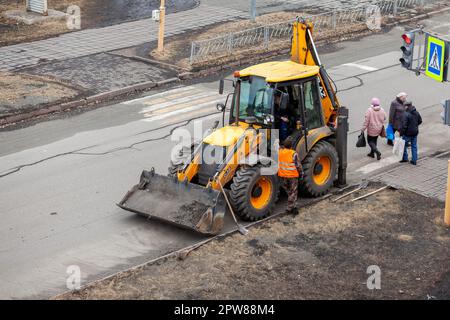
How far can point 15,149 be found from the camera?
818 inches

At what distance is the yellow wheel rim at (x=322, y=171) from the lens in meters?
17.7

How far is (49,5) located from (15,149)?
14.7 m

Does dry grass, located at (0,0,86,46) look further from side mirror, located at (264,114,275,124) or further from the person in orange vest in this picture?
the person in orange vest

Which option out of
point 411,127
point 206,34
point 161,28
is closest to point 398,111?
point 411,127

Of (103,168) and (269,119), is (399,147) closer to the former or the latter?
(269,119)

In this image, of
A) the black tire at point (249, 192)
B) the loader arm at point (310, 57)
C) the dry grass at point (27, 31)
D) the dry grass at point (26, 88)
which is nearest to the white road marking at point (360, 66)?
the dry grass at point (26, 88)

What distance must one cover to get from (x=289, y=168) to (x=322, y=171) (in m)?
1.59

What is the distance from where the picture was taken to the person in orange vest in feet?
54.0

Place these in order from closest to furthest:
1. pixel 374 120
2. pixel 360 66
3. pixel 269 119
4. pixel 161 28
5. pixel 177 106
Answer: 1. pixel 269 119
2. pixel 374 120
3. pixel 177 106
4. pixel 360 66
5. pixel 161 28

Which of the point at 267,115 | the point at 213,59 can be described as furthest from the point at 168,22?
the point at 267,115

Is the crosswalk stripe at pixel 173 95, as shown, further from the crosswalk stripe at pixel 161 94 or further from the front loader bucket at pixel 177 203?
the front loader bucket at pixel 177 203

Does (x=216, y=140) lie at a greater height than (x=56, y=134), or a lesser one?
greater

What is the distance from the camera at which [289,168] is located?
1648 centimetres

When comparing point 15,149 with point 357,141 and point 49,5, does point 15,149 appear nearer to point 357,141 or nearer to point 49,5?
point 357,141
